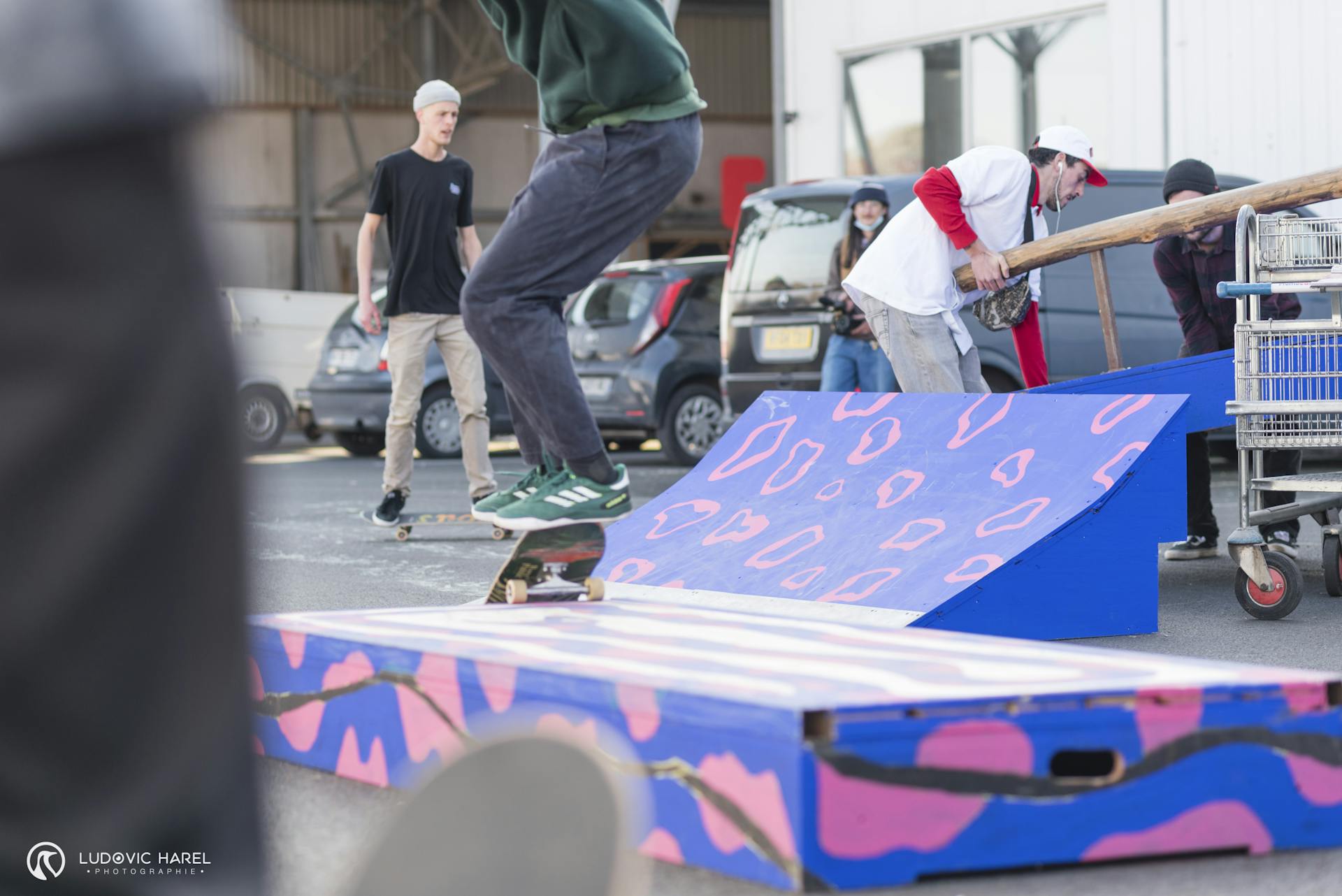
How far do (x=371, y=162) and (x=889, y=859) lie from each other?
100 feet

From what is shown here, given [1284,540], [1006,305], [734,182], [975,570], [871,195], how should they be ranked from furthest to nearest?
1. [734,182]
2. [871,195]
3. [1284,540]
4. [1006,305]
5. [975,570]

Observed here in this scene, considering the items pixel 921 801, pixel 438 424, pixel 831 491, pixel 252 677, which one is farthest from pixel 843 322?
pixel 252 677

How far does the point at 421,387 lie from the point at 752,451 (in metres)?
3.04

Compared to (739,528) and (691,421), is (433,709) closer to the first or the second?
(739,528)

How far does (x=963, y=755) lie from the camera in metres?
2.46

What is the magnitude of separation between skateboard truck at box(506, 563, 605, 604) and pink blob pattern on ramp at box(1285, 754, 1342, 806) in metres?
1.92

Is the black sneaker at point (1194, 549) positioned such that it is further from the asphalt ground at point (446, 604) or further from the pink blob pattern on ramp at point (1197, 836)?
the pink blob pattern on ramp at point (1197, 836)

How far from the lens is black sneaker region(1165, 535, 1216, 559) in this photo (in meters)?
7.96

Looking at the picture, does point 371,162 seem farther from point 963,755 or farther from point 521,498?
point 963,755

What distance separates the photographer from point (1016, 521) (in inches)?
202

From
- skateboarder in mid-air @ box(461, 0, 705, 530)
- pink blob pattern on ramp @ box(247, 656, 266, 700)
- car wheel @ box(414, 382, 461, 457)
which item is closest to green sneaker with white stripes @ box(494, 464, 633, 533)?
skateboarder in mid-air @ box(461, 0, 705, 530)

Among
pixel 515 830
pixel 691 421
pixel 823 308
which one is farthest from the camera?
pixel 691 421

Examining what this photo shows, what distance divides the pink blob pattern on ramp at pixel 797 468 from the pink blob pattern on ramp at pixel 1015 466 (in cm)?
83

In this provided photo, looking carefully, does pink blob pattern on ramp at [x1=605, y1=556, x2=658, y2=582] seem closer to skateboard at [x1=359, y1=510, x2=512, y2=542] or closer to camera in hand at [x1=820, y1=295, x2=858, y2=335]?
skateboard at [x1=359, y1=510, x2=512, y2=542]
